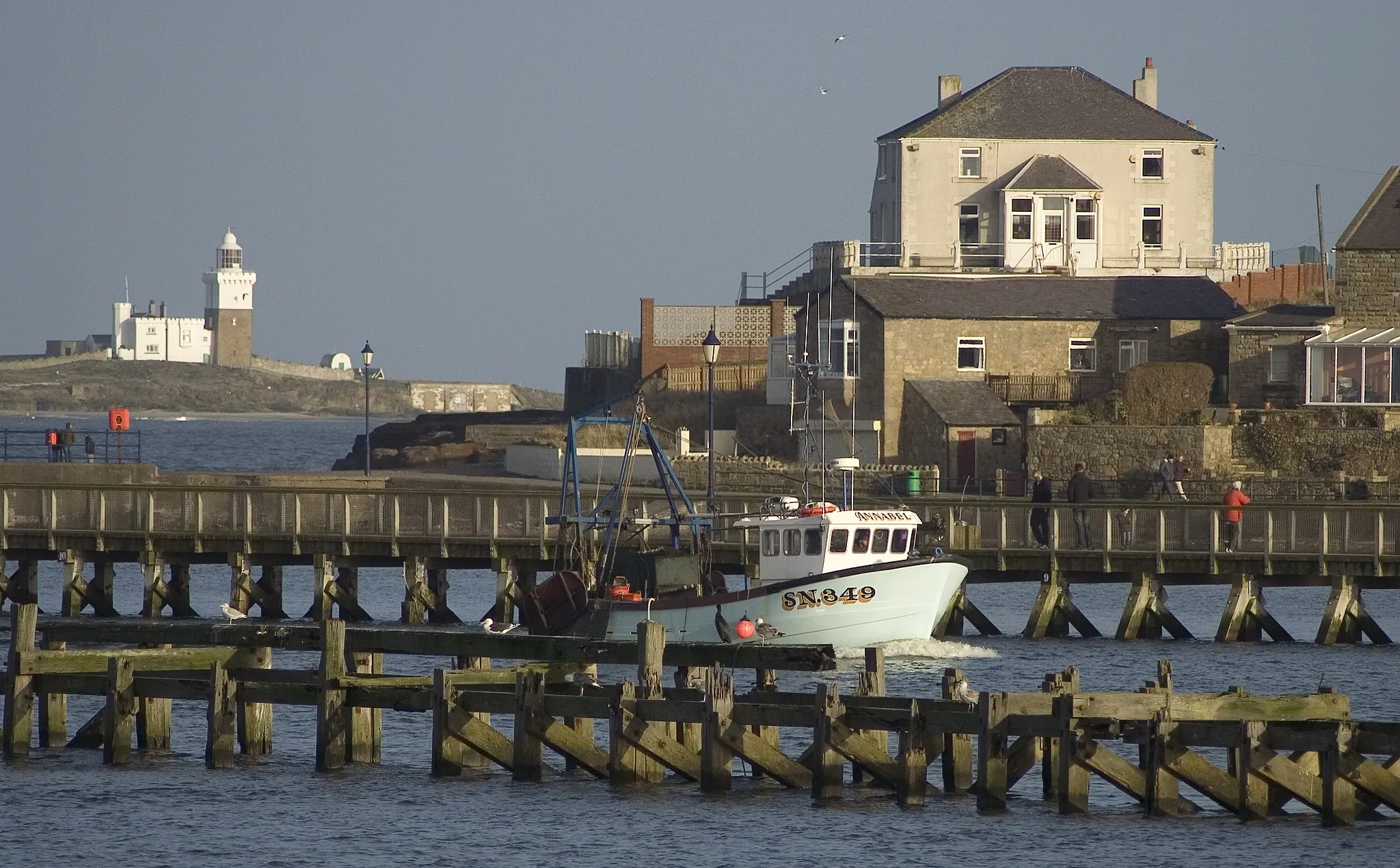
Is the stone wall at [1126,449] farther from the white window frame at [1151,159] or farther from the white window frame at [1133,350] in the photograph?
the white window frame at [1151,159]

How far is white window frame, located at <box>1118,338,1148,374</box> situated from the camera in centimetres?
6662

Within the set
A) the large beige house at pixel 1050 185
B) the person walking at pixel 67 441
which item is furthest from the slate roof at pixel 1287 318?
the person walking at pixel 67 441

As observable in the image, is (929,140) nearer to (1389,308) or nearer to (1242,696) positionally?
(1389,308)

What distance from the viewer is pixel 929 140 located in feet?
258

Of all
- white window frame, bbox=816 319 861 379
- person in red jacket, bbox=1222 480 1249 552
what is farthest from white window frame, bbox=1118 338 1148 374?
person in red jacket, bbox=1222 480 1249 552

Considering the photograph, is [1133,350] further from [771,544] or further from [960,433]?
[771,544]

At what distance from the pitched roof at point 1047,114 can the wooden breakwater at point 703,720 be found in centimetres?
5089

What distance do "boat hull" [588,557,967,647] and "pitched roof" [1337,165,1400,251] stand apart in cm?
3014

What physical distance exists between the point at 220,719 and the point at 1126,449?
34.5m

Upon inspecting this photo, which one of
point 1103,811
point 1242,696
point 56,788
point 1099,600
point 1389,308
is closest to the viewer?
point 1242,696

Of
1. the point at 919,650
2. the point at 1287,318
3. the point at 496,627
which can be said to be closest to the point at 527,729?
the point at 919,650

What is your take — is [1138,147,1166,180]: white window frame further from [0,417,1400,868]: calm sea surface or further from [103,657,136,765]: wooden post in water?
[103,657,136,765]: wooden post in water

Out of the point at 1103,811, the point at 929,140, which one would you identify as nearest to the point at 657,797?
the point at 1103,811

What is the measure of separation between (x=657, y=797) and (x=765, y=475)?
105 ft
